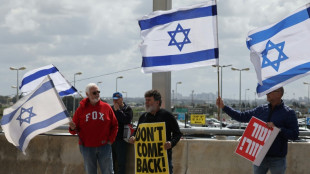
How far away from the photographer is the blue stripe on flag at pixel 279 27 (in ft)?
22.7

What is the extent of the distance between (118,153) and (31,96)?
185 cm

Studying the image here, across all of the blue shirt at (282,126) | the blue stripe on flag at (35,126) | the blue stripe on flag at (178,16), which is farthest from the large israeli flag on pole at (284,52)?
the blue stripe on flag at (35,126)

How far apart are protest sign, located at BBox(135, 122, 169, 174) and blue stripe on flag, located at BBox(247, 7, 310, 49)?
173 centimetres

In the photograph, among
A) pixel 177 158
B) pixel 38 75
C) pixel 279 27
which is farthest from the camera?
pixel 38 75

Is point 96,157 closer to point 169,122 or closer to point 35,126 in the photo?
point 35,126

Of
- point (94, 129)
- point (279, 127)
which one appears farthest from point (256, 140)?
point (94, 129)

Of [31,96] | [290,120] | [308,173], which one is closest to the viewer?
[290,120]

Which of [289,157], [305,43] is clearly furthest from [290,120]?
[289,157]

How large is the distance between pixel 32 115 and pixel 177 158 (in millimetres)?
2634

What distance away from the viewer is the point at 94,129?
25.9 feet

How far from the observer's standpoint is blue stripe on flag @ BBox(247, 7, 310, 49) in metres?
6.91

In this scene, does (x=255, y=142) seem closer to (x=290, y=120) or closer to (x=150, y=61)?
(x=290, y=120)

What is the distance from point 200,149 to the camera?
9.01 meters

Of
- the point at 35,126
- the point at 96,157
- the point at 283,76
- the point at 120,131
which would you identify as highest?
the point at 283,76
